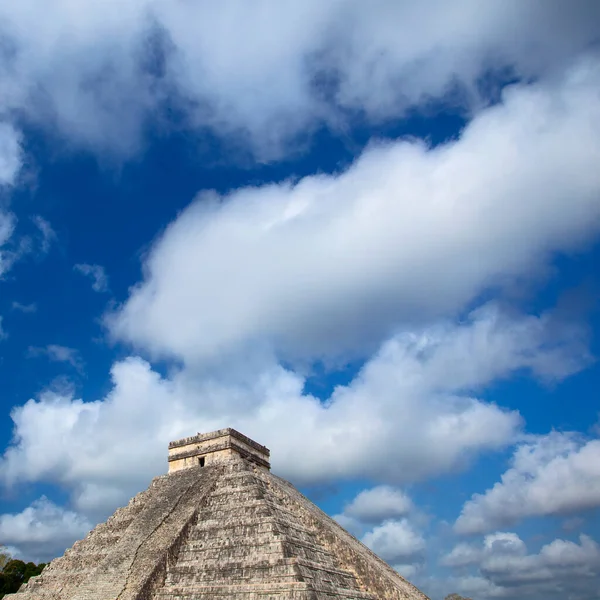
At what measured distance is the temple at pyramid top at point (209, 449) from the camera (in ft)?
64.7

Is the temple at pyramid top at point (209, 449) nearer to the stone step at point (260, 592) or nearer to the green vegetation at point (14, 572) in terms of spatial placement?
the stone step at point (260, 592)

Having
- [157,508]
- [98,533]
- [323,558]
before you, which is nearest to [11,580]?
[98,533]

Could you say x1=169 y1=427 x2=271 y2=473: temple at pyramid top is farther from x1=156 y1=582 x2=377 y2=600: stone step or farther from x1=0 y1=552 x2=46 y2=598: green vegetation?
x1=0 y1=552 x2=46 y2=598: green vegetation

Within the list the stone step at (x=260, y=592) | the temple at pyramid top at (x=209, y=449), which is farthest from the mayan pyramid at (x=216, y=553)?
the temple at pyramid top at (x=209, y=449)

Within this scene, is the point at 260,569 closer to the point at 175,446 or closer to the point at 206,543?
the point at 206,543

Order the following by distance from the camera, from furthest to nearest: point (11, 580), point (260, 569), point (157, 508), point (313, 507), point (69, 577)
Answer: point (11, 580)
point (313, 507)
point (157, 508)
point (69, 577)
point (260, 569)

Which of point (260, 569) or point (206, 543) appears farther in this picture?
point (206, 543)

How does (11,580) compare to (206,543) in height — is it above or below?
above

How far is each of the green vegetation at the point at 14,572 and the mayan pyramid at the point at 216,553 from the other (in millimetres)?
18101

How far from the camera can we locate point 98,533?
18.0 m

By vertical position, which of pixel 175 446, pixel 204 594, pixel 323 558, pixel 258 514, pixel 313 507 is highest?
pixel 175 446

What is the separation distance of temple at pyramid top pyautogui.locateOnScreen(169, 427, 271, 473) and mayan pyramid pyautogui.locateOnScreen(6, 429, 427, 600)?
0.51 m

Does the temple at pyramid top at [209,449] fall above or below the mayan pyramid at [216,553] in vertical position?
above

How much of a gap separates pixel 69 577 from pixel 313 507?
829 centimetres
